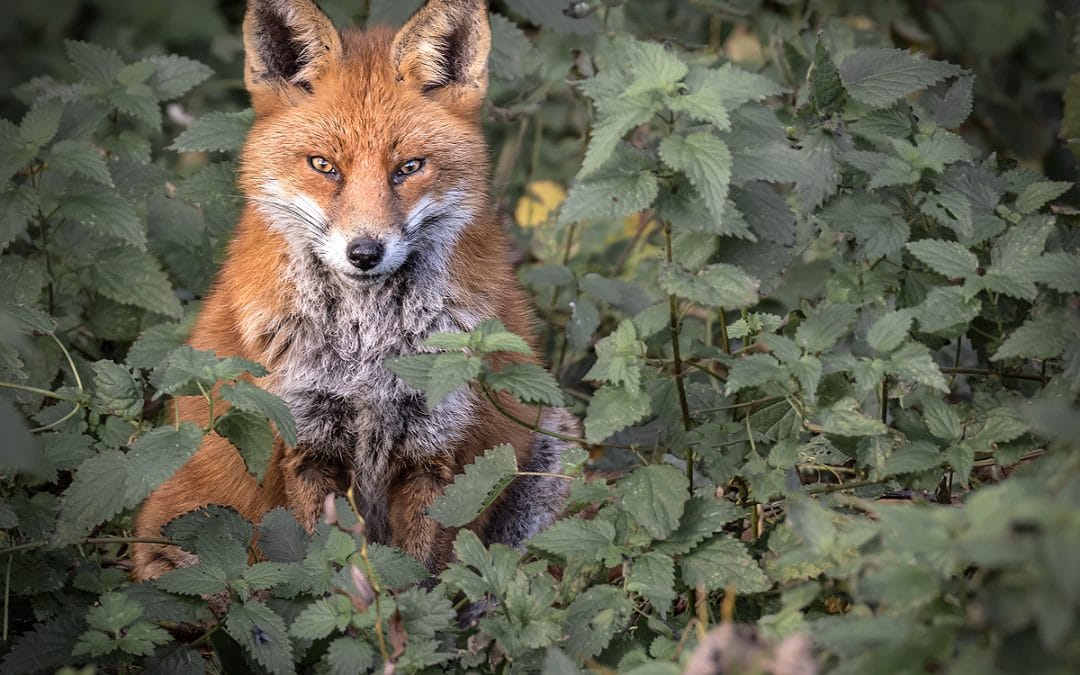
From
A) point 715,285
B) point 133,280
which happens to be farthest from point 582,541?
point 133,280

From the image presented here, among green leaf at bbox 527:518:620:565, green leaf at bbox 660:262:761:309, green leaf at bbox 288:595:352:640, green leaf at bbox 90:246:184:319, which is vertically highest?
green leaf at bbox 660:262:761:309

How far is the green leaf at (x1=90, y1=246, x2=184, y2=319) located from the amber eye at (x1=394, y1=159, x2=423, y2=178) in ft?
3.83

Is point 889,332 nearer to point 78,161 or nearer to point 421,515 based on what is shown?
point 421,515

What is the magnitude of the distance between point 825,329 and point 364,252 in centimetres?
148

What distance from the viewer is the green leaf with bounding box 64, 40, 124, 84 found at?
16.5 feet

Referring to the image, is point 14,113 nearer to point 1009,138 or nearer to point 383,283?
point 383,283

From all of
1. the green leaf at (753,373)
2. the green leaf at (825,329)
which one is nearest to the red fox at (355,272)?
the green leaf at (753,373)

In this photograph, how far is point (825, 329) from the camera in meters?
3.46

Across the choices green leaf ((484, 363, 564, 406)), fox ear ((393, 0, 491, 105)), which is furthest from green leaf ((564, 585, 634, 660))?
fox ear ((393, 0, 491, 105))

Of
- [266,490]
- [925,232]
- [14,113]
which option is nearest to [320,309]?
[266,490]

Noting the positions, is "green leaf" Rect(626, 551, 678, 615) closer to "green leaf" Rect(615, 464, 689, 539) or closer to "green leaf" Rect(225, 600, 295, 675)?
"green leaf" Rect(615, 464, 689, 539)

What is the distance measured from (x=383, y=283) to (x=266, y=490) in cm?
81

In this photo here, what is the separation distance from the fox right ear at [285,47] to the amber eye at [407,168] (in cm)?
47

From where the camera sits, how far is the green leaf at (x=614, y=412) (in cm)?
343
